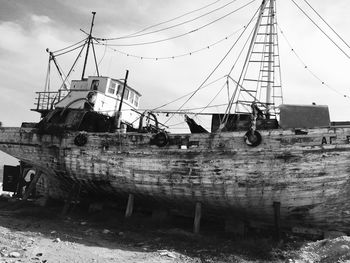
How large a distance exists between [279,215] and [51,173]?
418 inches

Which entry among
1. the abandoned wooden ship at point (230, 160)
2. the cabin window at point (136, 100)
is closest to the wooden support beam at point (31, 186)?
the abandoned wooden ship at point (230, 160)

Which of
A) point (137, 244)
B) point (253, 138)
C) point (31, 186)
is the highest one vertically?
point (253, 138)

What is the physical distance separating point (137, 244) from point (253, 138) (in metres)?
5.05

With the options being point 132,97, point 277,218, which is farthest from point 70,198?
point 277,218

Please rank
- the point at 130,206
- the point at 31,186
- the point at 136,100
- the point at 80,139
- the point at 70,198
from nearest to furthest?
the point at 130,206 → the point at 80,139 → the point at 70,198 → the point at 31,186 → the point at 136,100

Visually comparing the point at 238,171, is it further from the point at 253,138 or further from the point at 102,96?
the point at 102,96

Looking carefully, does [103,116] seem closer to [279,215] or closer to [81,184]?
[81,184]

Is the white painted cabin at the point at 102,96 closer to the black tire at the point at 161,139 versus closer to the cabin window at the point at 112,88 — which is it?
the cabin window at the point at 112,88

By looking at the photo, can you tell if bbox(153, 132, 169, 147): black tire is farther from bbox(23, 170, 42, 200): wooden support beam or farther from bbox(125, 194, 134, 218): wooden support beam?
bbox(23, 170, 42, 200): wooden support beam

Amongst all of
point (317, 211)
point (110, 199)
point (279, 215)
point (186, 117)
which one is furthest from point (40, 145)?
point (317, 211)

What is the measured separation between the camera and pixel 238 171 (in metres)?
11.3

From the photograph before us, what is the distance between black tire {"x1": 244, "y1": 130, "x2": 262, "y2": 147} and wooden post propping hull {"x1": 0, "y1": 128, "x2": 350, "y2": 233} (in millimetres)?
146

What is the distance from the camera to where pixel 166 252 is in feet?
30.9

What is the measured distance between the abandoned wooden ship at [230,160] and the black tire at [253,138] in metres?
0.03
